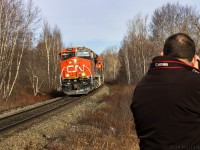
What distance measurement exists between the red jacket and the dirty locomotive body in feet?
85.9

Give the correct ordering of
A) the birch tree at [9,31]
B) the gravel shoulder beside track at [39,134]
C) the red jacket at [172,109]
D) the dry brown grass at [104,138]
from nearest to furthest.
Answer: the red jacket at [172,109] < the dry brown grass at [104,138] < the gravel shoulder beside track at [39,134] < the birch tree at [9,31]

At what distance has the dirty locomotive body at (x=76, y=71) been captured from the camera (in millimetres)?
29250

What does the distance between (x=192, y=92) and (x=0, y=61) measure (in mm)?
25661

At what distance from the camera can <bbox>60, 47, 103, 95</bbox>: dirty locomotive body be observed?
96.0ft

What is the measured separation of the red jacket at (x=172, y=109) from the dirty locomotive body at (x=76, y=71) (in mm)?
26177

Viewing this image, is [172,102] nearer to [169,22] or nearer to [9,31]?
[9,31]

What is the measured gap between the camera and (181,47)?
9.30 feet

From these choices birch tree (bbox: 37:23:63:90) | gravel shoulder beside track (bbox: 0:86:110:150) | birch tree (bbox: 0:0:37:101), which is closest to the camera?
Answer: gravel shoulder beside track (bbox: 0:86:110:150)

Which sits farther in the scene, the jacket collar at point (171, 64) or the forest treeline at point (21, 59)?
the forest treeline at point (21, 59)

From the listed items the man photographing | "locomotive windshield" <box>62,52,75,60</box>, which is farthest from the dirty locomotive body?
the man photographing

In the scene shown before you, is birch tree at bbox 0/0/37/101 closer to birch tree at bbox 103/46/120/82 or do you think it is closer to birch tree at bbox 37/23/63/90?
birch tree at bbox 37/23/63/90

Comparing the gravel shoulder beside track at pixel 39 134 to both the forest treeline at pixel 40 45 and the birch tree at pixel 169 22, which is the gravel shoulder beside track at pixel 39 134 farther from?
the birch tree at pixel 169 22

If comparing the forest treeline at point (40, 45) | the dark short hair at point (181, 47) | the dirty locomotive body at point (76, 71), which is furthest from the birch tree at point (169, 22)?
the dark short hair at point (181, 47)

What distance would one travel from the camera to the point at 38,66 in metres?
44.5
